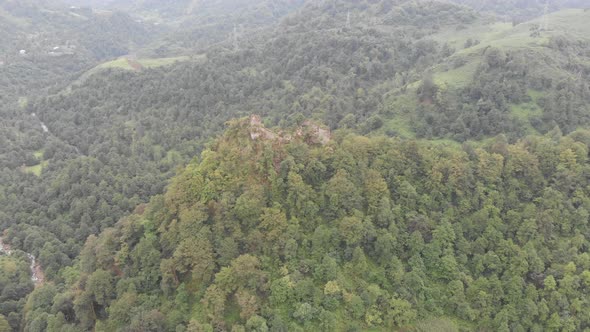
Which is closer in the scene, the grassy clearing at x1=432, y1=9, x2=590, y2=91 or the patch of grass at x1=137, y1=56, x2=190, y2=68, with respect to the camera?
the grassy clearing at x1=432, y1=9, x2=590, y2=91

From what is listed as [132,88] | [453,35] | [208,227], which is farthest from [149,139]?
[453,35]

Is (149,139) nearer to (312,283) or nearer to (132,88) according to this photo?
(132,88)

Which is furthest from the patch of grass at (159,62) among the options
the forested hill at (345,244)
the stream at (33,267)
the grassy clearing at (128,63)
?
the forested hill at (345,244)

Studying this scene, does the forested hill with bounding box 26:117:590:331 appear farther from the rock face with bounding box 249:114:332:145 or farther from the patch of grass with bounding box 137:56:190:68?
the patch of grass with bounding box 137:56:190:68

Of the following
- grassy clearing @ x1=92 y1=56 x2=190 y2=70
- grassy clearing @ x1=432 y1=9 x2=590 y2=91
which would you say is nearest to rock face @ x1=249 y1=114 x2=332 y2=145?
grassy clearing @ x1=432 y1=9 x2=590 y2=91

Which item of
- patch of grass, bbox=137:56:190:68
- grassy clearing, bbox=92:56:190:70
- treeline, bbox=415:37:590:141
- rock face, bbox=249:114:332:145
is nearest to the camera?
rock face, bbox=249:114:332:145

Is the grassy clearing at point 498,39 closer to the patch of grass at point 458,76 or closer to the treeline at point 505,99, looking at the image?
the patch of grass at point 458,76

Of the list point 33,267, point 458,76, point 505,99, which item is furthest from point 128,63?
point 505,99
